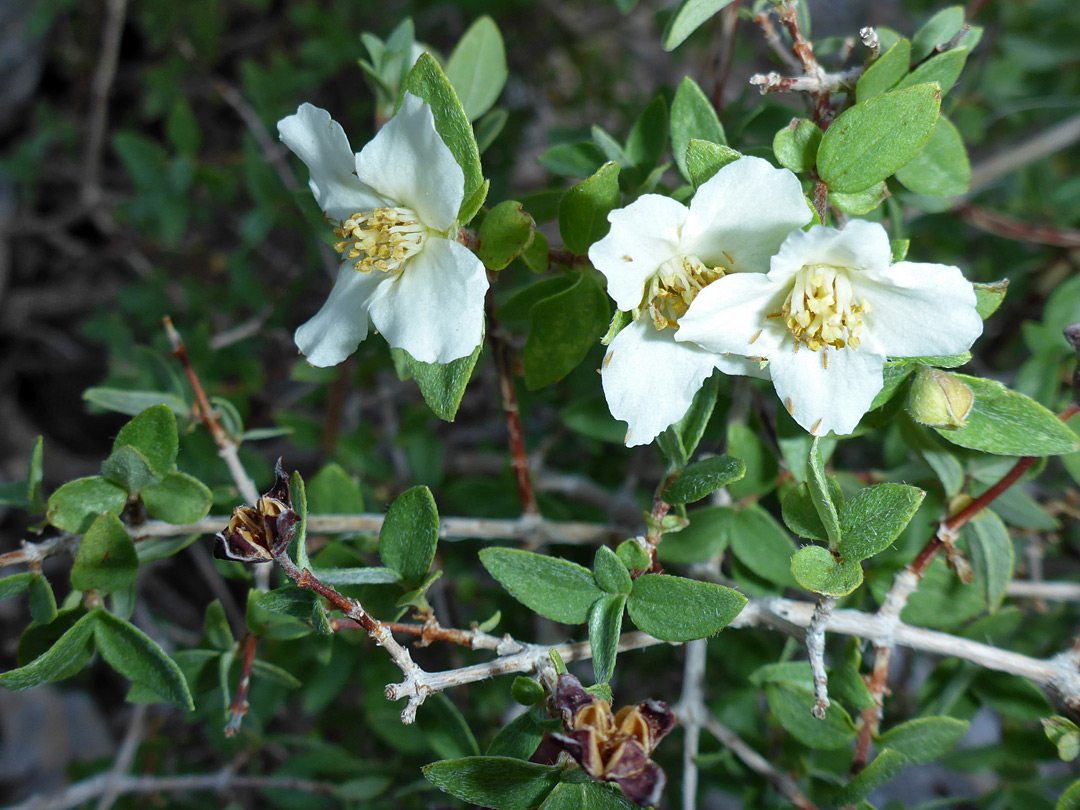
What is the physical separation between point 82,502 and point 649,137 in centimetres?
138

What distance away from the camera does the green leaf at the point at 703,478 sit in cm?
128

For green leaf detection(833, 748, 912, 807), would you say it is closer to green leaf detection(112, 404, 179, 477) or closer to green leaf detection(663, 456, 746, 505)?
green leaf detection(663, 456, 746, 505)

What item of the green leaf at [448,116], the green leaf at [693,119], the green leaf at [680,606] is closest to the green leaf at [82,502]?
the green leaf at [448,116]

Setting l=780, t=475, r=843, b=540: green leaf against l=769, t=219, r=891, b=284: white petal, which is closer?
l=769, t=219, r=891, b=284: white petal

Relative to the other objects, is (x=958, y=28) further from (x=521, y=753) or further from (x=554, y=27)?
(x=554, y=27)

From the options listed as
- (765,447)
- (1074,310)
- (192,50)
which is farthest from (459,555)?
(192,50)

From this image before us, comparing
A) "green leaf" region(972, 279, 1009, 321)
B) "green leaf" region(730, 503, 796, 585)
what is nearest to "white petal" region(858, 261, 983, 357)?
"green leaf" region(972, 279, 1009, 321)

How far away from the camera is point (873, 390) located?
1256mm

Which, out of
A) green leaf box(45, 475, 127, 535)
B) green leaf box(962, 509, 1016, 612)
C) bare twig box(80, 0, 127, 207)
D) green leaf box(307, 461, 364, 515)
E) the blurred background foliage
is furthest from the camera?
bare twig box(80, 0, 127, 207)

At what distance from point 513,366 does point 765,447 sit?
62 cm

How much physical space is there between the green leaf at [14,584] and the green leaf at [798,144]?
1.54 metres

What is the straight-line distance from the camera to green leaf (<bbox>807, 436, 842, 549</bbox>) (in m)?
1.24

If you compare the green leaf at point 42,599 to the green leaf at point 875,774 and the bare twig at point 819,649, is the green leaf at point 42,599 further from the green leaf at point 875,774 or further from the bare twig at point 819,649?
the green leaf at point 875,774

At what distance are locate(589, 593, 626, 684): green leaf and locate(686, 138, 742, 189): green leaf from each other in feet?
2.43
